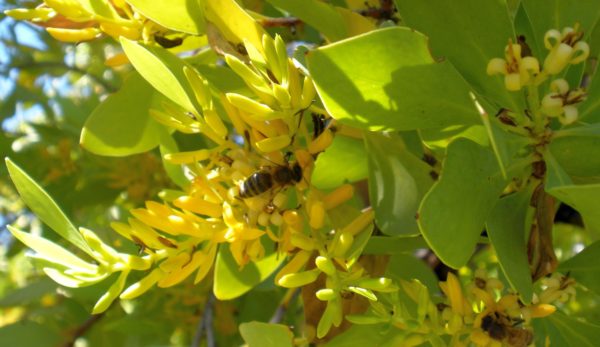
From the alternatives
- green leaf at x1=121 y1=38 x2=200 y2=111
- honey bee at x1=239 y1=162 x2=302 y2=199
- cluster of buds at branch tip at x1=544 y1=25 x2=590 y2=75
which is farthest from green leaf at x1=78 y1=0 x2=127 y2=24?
cluster of buds at branch tip at x1=544 y1=25 x2=590 y2=75

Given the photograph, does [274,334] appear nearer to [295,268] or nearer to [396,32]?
[295,268]

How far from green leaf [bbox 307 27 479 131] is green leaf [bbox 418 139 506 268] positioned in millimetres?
56

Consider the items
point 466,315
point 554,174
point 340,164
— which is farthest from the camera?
point 340,164

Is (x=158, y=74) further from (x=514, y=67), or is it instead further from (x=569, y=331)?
(x=569, y=331)

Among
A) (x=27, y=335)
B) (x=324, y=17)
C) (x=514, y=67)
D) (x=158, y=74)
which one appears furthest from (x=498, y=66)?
(x=27, y=335)

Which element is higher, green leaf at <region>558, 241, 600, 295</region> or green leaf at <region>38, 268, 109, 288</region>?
green leaf at <region>558, 241, 600, 295</region>

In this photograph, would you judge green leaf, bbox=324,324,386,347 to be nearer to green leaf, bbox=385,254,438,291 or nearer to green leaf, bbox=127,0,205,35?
green leaf, bbox=385,254,438,291

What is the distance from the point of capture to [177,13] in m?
0.96

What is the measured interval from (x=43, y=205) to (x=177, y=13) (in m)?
0.28

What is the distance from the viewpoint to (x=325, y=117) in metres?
1.01

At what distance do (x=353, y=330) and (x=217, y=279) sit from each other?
0.74 ft

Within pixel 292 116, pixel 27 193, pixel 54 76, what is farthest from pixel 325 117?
pixel 54 76

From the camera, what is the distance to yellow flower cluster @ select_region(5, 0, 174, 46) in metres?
1.03

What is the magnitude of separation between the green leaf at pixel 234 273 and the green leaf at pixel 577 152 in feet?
1.34
